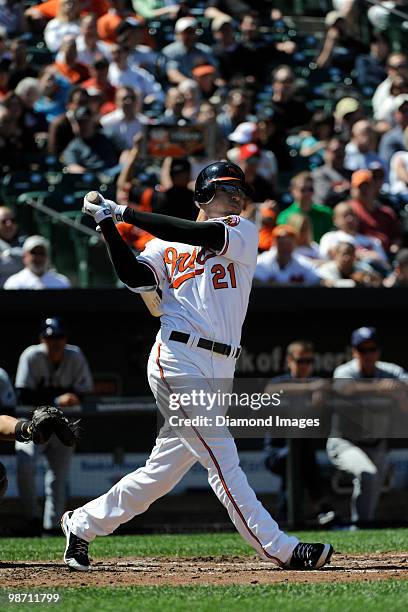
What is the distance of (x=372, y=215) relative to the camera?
12.0 meters

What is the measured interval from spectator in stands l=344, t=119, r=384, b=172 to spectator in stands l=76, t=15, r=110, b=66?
2.91m

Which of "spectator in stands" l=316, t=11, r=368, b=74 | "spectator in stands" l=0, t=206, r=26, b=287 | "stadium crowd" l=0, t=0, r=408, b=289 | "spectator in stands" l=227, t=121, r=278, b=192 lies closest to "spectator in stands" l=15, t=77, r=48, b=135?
"stadium crowd" l=0, t=0, r=408, b=289

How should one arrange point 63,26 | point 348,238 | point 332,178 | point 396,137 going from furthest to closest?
point 63,26
point 396,137
point 332,178
point 348,238

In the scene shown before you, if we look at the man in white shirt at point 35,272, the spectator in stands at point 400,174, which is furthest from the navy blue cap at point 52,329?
the spectator in stands at point 400,174

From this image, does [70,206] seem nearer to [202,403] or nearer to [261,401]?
[261,401]

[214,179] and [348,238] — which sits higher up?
[214,179]

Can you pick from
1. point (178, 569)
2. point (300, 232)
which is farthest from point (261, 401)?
point (178, 569)

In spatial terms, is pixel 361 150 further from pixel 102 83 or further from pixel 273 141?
pixel 102 83

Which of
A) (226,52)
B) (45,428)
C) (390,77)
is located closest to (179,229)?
(45,428)

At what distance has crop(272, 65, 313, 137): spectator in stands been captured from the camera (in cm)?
1388

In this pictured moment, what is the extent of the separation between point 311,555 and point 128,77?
8.73 meters

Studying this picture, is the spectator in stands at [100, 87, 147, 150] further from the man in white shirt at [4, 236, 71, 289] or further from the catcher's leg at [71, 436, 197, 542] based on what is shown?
the catcher's leg at [71, 436, 197, 542]

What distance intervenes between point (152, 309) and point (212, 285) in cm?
35

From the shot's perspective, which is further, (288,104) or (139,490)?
(288,104)
